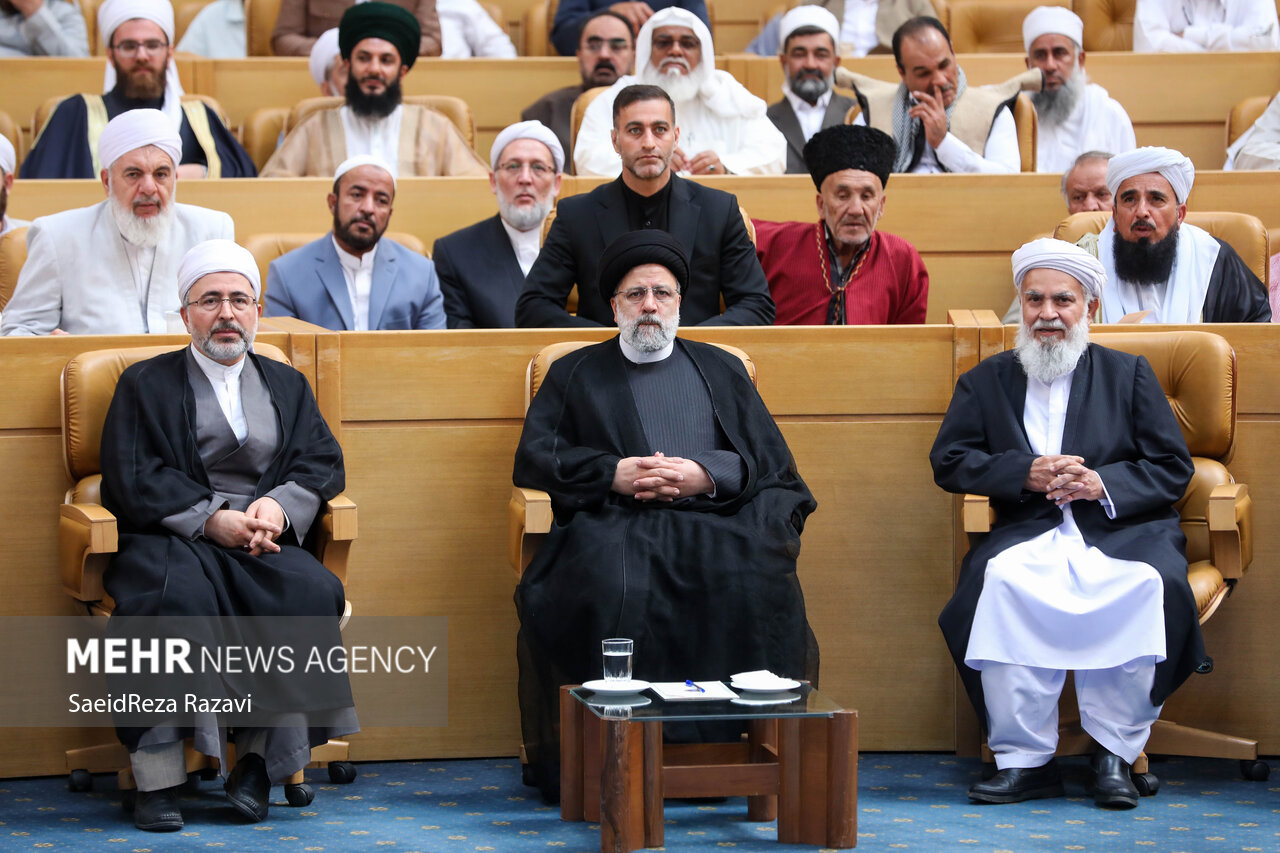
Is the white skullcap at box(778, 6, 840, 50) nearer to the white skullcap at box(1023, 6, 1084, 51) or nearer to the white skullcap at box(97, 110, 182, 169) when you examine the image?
the white skullcap at box(1023, 6, 1084, 51)

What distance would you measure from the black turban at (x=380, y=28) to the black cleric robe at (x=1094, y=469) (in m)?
3.39

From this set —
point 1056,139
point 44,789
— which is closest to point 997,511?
point 44,789

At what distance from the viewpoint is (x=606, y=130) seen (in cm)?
639

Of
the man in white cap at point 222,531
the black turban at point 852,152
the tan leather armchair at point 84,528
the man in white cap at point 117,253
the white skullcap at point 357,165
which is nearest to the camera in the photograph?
the man in white cap at point 222,531

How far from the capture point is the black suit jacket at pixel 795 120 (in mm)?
6637

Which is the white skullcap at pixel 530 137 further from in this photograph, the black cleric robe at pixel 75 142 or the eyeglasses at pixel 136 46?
the eyeglasses at pixel 136 46

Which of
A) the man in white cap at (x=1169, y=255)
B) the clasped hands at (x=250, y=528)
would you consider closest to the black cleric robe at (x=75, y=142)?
the clasped hands at (x=250, y=528)

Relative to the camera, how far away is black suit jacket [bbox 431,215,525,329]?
216 inches

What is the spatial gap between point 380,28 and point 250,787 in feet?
12.9

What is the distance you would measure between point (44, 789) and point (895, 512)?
2.23 m

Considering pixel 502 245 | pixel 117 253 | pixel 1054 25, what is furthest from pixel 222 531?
pixel 1054 25

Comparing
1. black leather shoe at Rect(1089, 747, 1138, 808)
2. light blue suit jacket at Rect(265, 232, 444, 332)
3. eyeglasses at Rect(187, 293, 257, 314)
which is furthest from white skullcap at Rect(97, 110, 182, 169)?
black leather shoe at Rect(1089, 747, 1138, 808)

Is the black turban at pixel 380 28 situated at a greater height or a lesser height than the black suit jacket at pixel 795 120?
greater

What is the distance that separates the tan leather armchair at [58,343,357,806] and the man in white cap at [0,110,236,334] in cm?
86
